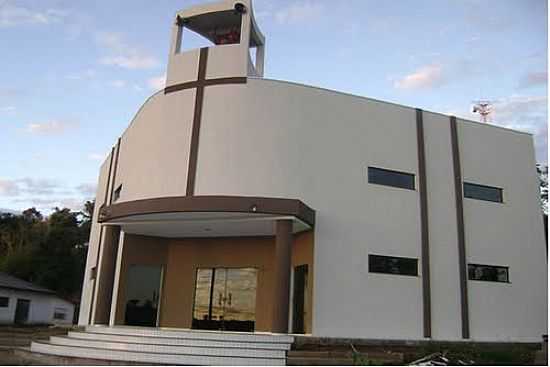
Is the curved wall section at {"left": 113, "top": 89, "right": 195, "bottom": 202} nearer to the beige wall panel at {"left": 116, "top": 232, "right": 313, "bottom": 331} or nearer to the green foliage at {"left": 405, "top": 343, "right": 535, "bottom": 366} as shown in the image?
the beige wall panel at {"left": 116, "top": 232, "right": 313, "bottom": 331}

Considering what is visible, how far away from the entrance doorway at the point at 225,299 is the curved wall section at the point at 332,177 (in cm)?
291

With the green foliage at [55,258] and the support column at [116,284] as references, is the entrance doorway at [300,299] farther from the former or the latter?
the green foliage at [55,258]

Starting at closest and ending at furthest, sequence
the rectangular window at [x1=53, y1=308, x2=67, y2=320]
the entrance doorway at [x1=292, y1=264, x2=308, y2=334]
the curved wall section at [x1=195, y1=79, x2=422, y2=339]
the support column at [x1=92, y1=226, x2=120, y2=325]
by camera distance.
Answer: the curved wall section at [x1=195, y1=79, x2=422, y2=339]
the support column at [x1=92, y1=226, x2=120, y2=325]
the entrance doorway at [x1=292, y1=264, x2=308, y2=334]
the rectangular window at [x1=53, y1=308, x2=67, y2=320]

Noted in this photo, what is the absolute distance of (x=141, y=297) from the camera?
15188 millimetres

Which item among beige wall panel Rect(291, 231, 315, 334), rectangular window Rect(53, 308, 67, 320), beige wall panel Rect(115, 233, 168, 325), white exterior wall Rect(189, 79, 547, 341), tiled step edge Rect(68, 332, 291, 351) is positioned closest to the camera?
tiled step edge Rect(68, 332, 291, 351)

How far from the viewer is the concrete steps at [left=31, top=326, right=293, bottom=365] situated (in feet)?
31.2

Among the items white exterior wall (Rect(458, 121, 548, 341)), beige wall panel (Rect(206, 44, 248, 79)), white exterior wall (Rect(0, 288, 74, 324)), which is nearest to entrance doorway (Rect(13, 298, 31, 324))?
white exterior wall (Rect(0, 288, 74, 324))

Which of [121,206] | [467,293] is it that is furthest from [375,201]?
[121,206]

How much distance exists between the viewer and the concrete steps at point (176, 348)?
9516 millimetres

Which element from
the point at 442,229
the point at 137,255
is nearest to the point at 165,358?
the point at 137,255

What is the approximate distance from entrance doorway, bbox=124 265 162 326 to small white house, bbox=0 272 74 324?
35.4ft

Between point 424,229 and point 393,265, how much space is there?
140 cm

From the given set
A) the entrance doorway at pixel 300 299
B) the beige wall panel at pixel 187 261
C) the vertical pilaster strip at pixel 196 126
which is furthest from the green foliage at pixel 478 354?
the vertical pilaster strip at pixel 196 126

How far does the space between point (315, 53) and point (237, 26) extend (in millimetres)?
3383
